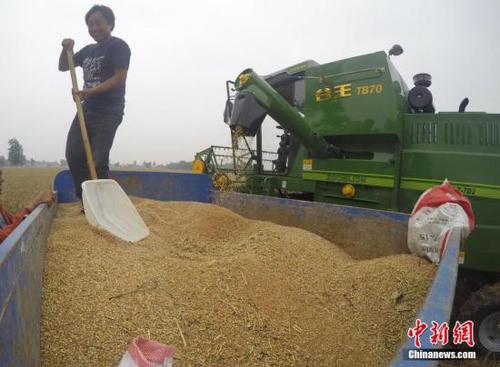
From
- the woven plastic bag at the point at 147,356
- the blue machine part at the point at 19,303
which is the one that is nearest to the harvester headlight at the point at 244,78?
the blue machine part at the point at 19,303

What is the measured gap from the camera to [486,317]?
2205 millimetres

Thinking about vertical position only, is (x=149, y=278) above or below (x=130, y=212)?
below

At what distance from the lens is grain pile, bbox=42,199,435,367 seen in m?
1.25

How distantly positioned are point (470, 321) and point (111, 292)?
6.91 ft

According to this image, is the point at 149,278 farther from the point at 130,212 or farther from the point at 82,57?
the point at 82,57

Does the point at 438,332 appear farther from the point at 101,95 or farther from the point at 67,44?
the point at 67,44

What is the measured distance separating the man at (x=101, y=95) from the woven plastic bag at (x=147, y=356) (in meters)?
2.14

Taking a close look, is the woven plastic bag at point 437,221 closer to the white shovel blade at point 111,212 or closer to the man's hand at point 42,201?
the white shovel blade at point 111,212

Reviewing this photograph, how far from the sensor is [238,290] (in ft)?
5.24

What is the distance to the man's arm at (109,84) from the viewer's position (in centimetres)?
282

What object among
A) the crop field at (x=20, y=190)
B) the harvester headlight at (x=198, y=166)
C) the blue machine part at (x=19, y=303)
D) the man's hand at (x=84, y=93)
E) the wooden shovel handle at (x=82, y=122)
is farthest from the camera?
the crop field at (x=20, y=190)

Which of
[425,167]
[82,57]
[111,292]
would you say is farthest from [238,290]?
[82,57]

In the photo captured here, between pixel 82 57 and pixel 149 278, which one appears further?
pixel 82 57

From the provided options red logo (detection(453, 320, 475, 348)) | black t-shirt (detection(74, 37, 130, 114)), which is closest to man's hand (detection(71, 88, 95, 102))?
black t-shirt (detection(74, 37, 130, 114))
